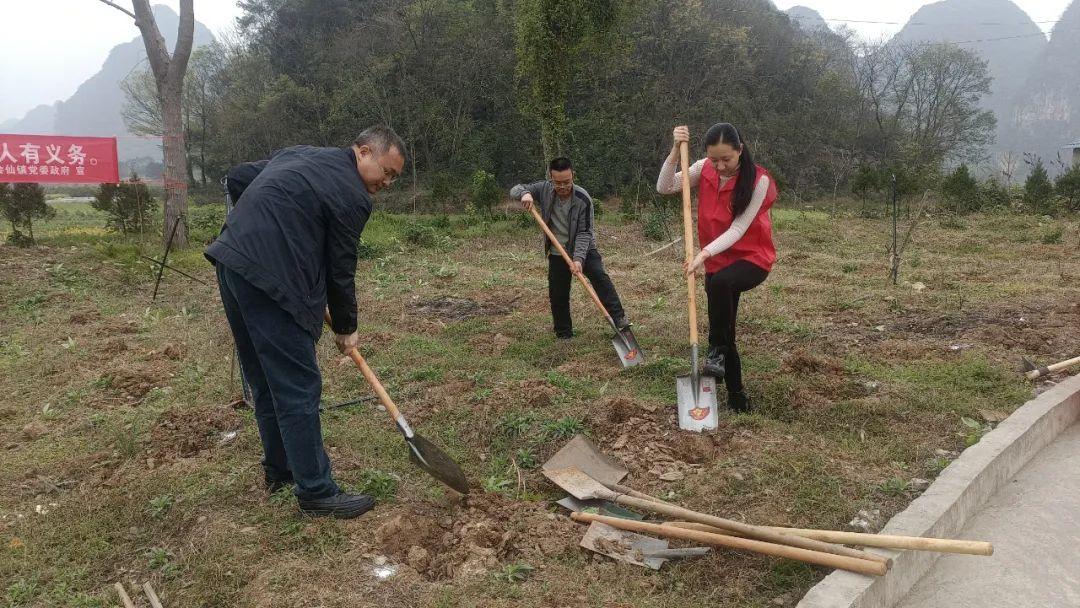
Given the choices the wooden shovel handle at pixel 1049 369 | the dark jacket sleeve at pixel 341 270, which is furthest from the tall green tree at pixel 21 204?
the wooden shovel handle at pixel 1049 369

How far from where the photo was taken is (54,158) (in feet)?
33.0

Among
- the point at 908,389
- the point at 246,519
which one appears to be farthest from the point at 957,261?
the point at 246,519

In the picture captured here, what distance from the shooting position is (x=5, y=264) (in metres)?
9.25

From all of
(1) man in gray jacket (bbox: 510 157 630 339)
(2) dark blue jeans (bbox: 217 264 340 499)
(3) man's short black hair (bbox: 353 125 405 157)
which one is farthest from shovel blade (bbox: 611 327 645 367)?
(3) man's short black hair (bbox: 353 125 405 157)

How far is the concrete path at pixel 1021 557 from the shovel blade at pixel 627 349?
98.3 inches

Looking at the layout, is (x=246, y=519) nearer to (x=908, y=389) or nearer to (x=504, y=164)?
(x=908, y=389)

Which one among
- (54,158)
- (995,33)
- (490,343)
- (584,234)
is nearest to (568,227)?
(584,234)

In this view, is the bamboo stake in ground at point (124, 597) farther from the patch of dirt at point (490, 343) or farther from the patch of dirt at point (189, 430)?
the patch of dirt at point (490, 343)

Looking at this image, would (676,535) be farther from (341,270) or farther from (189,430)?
(189,430)

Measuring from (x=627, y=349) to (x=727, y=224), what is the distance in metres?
1.73

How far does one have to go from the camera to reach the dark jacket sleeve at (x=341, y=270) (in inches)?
111

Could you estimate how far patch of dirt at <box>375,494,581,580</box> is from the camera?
272cm

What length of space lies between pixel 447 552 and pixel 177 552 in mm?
1146

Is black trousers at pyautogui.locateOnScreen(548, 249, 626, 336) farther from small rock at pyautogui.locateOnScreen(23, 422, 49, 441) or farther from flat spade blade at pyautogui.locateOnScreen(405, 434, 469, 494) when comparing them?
small rock at pyautogui.locateOnScreen(23, 422, 49, 441)
